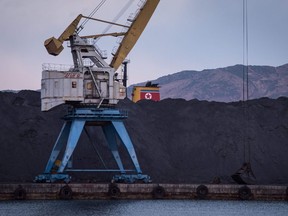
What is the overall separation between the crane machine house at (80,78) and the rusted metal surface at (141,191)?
655 cm

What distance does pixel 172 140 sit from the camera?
8062cm

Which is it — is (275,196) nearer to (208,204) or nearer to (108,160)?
(208,204)

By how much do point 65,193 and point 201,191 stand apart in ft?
31.5

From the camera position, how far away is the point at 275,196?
66250mm

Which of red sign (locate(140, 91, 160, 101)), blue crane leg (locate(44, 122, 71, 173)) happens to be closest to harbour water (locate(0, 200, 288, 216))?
blue crane leg (locate(44, 122, 71, 173))

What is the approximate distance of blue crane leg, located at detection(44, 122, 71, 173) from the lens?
67.9 meters

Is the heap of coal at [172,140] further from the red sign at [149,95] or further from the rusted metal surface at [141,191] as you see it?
the red sign at [149,95]

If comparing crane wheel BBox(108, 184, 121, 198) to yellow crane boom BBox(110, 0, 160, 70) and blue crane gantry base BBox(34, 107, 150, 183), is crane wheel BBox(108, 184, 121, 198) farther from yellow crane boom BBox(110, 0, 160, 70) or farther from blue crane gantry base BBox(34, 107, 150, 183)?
yellow crane boom BBox(110, 0, 160, 70)

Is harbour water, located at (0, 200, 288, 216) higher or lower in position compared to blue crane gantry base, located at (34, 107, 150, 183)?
lower

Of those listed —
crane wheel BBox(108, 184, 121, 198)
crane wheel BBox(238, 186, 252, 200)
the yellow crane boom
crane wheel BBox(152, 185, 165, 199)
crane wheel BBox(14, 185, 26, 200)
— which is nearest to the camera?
crane wheel BBox(14, 185, 26, 200)

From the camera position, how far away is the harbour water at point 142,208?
56125mm

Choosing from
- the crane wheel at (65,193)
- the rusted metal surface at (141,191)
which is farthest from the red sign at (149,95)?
the crane wheel at (65,193)

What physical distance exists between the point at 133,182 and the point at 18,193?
9009 millimetres

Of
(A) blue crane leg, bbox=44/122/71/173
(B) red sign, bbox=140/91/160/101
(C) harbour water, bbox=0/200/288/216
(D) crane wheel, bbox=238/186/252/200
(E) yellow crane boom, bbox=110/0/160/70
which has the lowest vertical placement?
(C) harbour water, bbox=0/200/288/216
